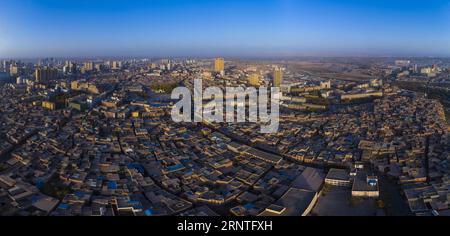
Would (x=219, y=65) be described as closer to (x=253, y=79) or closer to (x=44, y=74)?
(x=253, y=79)

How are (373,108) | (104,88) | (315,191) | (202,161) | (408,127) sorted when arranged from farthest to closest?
(104,88)
(373,108)
(408,127)
(202,161)
(315,191)

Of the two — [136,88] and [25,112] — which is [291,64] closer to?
[136,88]

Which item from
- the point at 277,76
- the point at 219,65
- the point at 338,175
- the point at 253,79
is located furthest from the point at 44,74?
the point at 338,175

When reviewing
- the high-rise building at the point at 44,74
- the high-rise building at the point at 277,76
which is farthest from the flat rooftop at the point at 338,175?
the high-rise building at the point at 44,74

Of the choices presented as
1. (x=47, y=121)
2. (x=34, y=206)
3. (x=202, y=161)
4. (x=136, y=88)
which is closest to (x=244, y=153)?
(x=202, y=161)

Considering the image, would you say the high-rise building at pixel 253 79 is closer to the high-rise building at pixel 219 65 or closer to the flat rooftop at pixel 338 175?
the high-rise building at pixel 219 65

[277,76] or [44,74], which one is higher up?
[44,74]

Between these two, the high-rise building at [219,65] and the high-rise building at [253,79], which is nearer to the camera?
the high-rise building at [253,79]

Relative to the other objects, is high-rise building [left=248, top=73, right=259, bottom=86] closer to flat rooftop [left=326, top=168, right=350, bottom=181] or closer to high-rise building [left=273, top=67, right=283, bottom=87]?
high-rise building [left=273, top=67, right=283, bottom=87]
